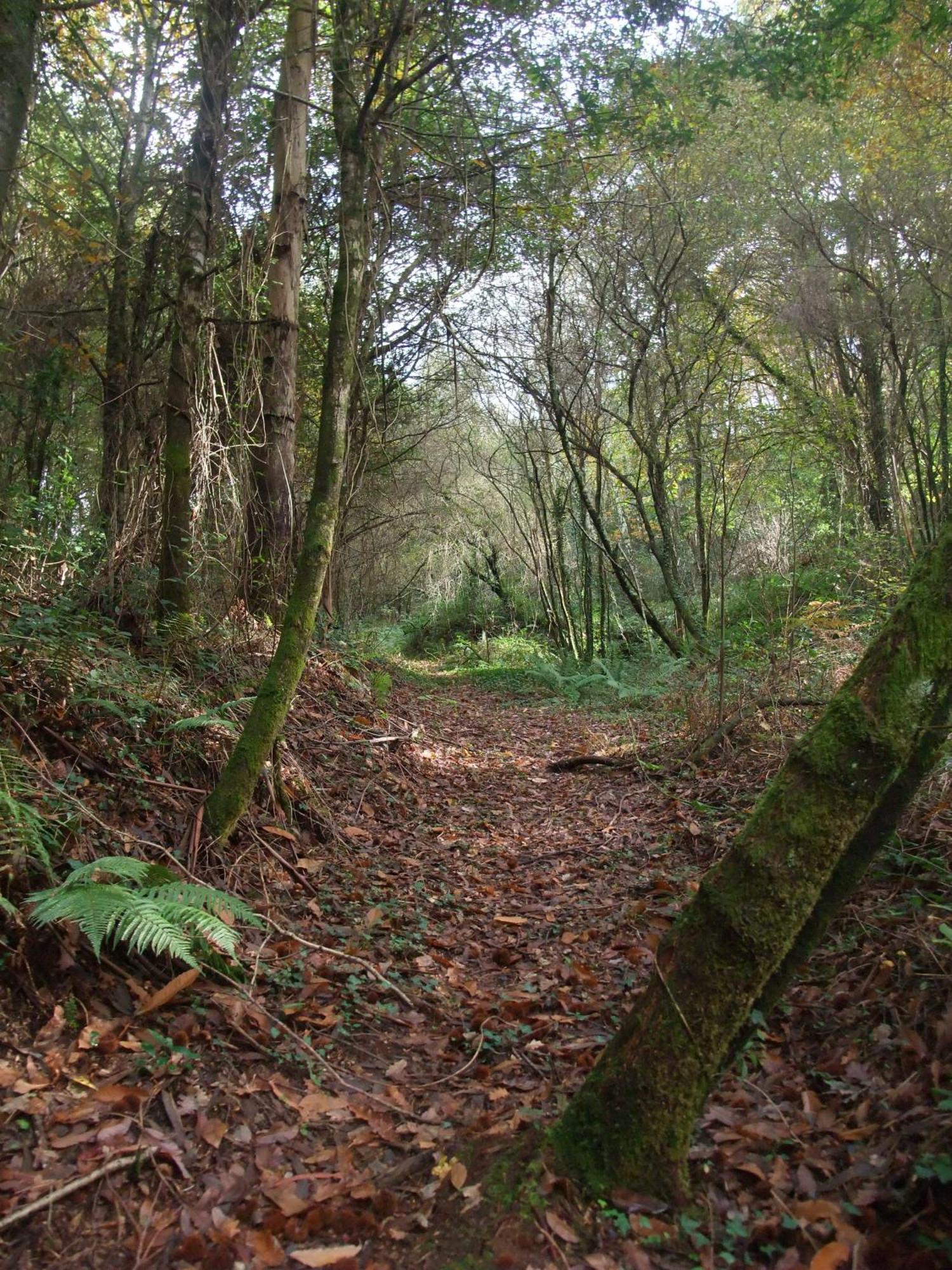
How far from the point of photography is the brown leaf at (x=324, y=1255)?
6.37ft

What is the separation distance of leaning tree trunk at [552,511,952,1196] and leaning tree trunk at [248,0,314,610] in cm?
487

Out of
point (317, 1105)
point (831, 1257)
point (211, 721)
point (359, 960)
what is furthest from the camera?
point (211, 721)

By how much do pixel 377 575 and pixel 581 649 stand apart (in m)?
6.88

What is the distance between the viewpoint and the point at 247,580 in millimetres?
5652

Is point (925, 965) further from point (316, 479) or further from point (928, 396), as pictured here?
point (928, 396)

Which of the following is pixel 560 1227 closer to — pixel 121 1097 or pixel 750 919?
pixel 750 919

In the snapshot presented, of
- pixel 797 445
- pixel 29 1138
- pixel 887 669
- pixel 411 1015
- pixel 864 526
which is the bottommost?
pixel 411 1015

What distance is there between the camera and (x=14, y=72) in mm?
4375

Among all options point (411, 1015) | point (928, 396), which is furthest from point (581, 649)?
point (411, 1015)

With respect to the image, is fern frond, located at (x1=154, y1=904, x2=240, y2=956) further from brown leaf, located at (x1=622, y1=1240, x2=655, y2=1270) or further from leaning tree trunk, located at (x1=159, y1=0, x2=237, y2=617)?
leaning tree trunk, located at (x1=159, y1=0, x2=237, y2=617)

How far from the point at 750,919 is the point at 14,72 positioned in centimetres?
576

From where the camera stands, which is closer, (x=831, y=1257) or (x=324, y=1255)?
(x=831, y=1257)

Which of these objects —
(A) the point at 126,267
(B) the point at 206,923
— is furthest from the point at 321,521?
(A) the point at 126,267

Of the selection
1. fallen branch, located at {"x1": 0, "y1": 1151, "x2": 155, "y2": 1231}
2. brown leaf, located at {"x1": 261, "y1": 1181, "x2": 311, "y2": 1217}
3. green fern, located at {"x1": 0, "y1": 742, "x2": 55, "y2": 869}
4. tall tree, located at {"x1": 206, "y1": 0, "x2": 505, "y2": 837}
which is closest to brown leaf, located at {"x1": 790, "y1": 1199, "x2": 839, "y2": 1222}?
brown leaf, located at {"x1": 261, "y1": 1181, "x2": 311, "y2": 1217}
